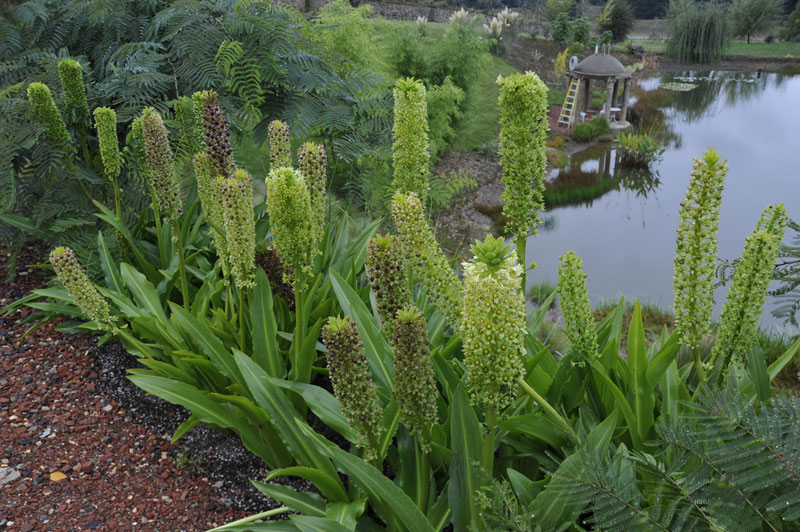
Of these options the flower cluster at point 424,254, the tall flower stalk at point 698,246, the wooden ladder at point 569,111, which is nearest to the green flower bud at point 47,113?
the flower cluster at point 424,254

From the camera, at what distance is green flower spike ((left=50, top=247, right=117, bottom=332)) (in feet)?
8.84

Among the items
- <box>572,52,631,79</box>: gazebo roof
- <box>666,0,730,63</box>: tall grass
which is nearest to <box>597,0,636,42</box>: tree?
<box>666,0,730,63</box>: tall grass

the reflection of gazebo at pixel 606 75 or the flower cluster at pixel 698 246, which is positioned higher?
the flower cluster at pixel 698 246

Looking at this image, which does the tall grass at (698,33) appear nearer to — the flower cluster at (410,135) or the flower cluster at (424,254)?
the flower cluster at (410,135)

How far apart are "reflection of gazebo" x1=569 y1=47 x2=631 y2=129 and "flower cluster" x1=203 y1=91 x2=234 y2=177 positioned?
15.5 m

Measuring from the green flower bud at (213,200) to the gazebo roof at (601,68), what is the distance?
15.4 meters

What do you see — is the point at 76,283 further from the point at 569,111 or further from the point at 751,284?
the point at 569,111

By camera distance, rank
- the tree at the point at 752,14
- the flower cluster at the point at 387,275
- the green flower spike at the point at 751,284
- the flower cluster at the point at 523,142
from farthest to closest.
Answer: the tree at the point at 752,14, the flower cluster at the point at 523,142, the green flower spike at the point at 751,284, the flower cluster at the point at 387,275

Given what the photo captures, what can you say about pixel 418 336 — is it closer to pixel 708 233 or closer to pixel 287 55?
pixel 708 233

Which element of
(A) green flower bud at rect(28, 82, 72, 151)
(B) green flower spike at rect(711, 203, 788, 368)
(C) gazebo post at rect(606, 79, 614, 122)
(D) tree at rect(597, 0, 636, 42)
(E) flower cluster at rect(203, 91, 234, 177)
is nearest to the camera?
(B) green flower spike at rect(711, 203, 788, 368)

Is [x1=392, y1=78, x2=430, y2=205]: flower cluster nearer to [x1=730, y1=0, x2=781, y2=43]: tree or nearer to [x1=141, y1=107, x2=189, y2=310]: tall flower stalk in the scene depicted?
[x1=141, y1=107, x2=189, y2=310]: tall flower stalk

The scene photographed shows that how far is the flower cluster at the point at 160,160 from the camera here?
3006mm

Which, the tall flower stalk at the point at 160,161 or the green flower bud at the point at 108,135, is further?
the green flower bud at the point at 108,135

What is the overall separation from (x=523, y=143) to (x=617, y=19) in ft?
110
